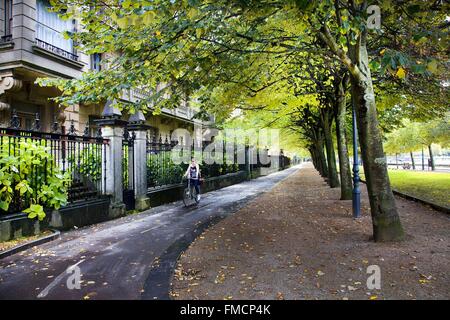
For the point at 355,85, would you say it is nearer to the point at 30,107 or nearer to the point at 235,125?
the point at 30,107


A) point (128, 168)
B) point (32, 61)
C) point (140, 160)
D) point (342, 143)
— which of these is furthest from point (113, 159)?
point (342, 143)

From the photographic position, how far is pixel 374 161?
669 cm

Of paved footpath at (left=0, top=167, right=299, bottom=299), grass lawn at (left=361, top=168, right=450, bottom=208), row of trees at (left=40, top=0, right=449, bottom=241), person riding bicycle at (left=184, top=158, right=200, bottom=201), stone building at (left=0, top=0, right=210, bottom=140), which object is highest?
stone building at (left=0, top=0, right=210, bottom=140)

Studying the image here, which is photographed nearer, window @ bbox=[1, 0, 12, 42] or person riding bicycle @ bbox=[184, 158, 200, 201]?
person riding bicycle @ bbox=[184, 158, 200, 201]

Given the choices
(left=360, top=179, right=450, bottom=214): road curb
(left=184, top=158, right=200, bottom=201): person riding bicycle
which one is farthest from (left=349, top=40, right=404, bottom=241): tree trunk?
(left=184, top=158, right=200, bottom=201): person riding bicycle

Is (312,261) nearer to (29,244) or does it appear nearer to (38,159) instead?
(29,244)

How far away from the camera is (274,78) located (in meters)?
12.2

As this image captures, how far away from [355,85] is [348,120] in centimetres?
1690

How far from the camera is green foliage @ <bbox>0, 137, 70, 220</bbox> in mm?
7211

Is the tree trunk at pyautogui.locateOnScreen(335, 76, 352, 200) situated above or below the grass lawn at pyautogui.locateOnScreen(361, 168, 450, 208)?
above

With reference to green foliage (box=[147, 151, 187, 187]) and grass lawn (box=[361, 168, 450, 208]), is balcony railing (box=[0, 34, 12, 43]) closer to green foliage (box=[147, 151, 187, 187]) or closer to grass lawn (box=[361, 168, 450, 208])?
green foliage (box=[147, 151, 187, 187])

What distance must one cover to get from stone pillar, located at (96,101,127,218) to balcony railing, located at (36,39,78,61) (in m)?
5.87
